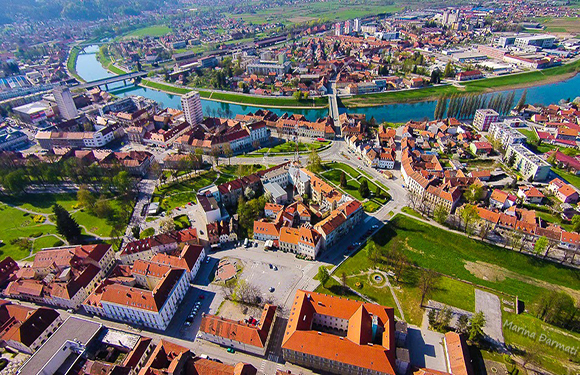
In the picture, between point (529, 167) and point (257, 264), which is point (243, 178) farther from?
point (529, 167)

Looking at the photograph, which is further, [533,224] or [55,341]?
[533,224]

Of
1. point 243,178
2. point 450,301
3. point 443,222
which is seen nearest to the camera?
point 450,301

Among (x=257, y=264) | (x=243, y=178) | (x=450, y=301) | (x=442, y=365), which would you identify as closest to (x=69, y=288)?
(x=257, y=264)

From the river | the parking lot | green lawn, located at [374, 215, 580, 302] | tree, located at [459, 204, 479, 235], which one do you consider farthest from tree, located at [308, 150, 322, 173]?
the river

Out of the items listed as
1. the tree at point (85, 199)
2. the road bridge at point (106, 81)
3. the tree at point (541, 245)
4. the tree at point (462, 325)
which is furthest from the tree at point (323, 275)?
the road bridge at point (106, 81)

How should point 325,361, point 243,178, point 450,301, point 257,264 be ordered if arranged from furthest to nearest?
point 243,178, point 257,264, point 450,301, point 325,361

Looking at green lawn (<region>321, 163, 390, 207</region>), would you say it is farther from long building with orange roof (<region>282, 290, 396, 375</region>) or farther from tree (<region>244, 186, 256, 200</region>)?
long building with orange roof (<region>282, 290, 396, 375</region>)

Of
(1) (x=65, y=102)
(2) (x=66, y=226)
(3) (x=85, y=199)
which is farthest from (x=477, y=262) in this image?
(1) (x=65, y=102)
